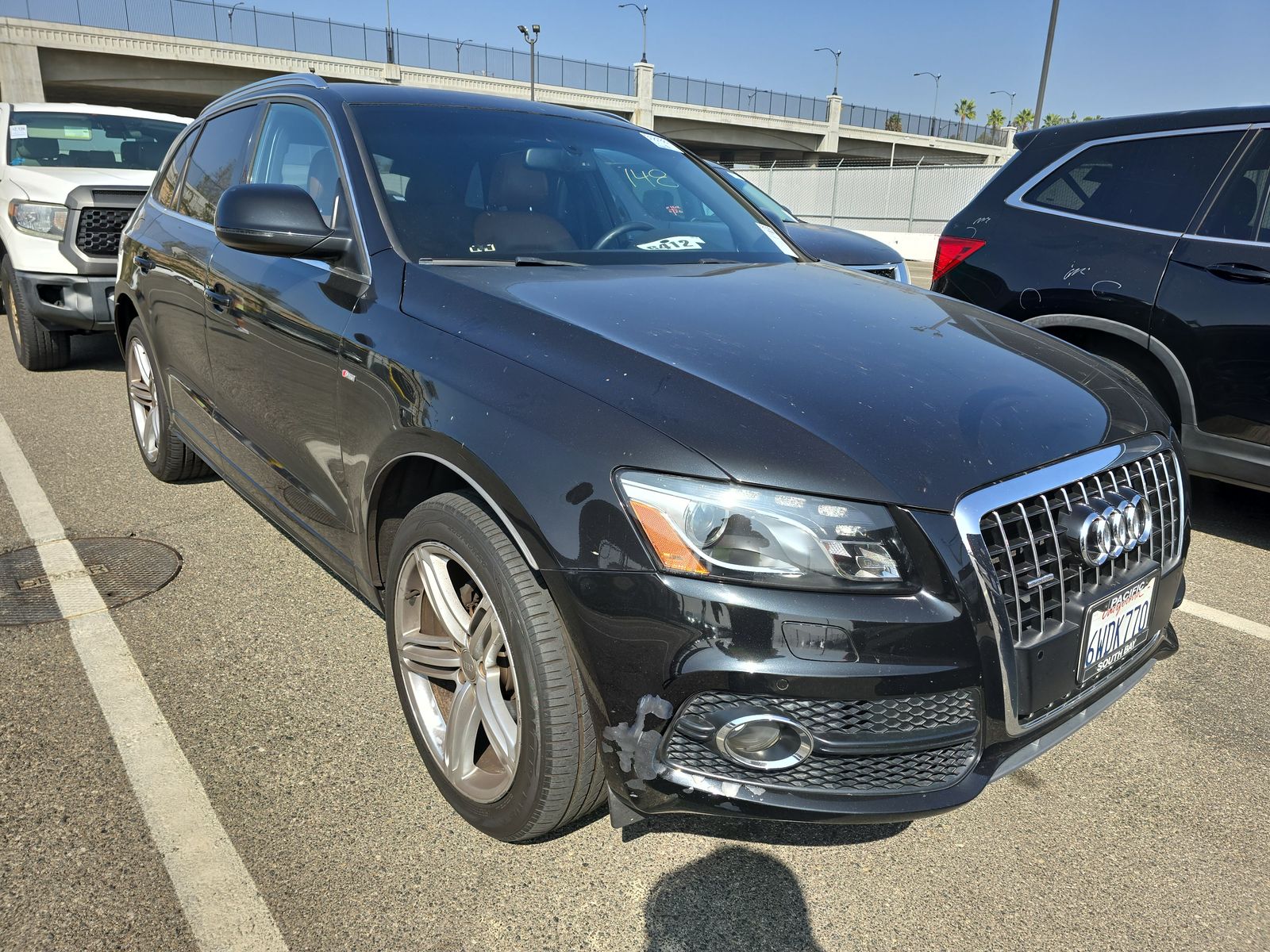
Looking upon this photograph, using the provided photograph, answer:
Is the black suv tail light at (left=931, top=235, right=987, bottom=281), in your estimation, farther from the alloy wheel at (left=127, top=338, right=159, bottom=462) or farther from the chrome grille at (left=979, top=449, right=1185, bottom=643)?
the alloy wheel at (left=127, top=338, right=159, bottom=462)

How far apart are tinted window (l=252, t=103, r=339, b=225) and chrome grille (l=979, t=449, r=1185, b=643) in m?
2.06

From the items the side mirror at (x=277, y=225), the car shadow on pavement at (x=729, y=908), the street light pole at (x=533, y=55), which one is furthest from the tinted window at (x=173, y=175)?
the street light pole at (x=533, y=55)

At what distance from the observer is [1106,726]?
278 centimetres

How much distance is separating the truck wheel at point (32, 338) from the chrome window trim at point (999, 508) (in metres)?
7.01

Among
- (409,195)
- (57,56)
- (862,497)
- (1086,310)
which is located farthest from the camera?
(57,56)

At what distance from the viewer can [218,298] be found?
3.29 metres

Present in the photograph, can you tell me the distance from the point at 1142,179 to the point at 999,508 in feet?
11.0

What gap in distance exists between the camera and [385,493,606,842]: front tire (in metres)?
1.91

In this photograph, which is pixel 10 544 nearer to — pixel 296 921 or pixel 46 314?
pixel 296 921

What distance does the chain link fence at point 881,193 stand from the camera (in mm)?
25531

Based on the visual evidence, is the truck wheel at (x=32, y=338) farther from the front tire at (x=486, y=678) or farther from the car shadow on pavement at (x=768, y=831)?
the car shadow on pavement at (x=768, y=831)

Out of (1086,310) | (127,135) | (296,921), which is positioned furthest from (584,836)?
(127,135)

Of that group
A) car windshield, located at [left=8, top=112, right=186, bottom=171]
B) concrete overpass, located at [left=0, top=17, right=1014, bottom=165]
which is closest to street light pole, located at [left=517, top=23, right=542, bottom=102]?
concrete overpass, located at [left=0, top=17, right=1014, bottom=165]

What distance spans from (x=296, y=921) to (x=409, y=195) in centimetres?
189
